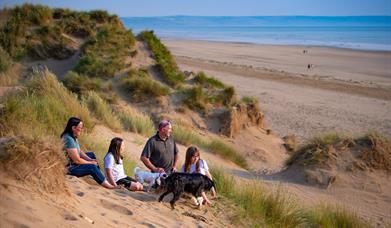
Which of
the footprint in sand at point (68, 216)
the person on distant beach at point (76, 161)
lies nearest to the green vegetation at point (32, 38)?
the person on distant beach at point (76, 161)

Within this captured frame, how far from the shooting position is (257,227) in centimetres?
660

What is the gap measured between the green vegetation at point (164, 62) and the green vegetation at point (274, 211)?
9.32 meters

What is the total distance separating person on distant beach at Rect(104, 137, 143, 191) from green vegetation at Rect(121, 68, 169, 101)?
8369mm

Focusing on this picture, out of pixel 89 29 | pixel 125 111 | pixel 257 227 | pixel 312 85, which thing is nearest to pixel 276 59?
pixel 312 85

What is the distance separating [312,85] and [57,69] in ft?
53.8

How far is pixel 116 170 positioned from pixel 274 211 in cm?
236

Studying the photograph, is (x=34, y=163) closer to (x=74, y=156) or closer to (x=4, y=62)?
(x=74, y=156)

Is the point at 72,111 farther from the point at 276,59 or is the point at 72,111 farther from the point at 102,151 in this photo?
the point at 276,59

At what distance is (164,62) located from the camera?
17.7m

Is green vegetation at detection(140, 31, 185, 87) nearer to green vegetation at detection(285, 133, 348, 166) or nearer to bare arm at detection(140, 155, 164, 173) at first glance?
green vegetation at detection(285, 133, 348, 166)

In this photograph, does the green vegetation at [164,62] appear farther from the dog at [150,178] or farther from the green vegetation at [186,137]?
the dog at [150,178]

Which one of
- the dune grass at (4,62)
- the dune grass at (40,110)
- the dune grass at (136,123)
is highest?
the dune grass at (4,62)

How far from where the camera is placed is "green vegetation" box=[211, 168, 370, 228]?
7035 mm

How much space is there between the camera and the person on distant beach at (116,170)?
6926 millimetres
